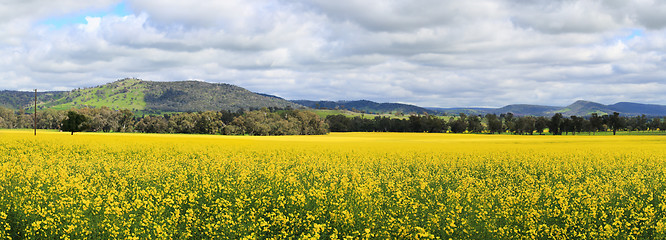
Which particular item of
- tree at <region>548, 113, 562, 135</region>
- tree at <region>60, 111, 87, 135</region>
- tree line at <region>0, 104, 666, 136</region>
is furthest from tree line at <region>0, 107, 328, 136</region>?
tree at <region>548, 113, 562, 135</region>

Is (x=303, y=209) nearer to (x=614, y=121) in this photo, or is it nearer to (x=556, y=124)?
(x=556, y=124)

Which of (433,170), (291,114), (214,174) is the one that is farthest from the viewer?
(291,114)

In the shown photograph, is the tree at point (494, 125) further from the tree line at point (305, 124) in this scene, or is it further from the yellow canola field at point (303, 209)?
the yellow canola field at point (303, 209)

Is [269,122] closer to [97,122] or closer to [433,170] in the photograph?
[97,122]

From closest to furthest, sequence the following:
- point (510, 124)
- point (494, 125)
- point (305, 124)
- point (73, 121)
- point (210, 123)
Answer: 1. point (73, 121)
2. point (210, 123)
3. point (305, 124)
4. point (494, 125)
5. point (510, 124)

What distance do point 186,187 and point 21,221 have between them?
4.89 meters

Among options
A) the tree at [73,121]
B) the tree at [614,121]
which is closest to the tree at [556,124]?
the tree at [614,121]

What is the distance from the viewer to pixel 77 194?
517 inches

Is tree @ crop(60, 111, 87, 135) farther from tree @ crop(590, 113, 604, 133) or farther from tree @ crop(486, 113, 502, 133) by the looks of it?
tree @ crop(590, 113, 604, 133)

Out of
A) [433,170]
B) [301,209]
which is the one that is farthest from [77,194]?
[433,170]

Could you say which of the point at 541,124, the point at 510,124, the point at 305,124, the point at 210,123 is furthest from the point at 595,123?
the point at 210,123

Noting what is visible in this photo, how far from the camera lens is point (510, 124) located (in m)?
151

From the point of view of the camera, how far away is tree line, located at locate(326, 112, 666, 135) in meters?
135

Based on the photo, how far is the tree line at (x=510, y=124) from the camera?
135 m
